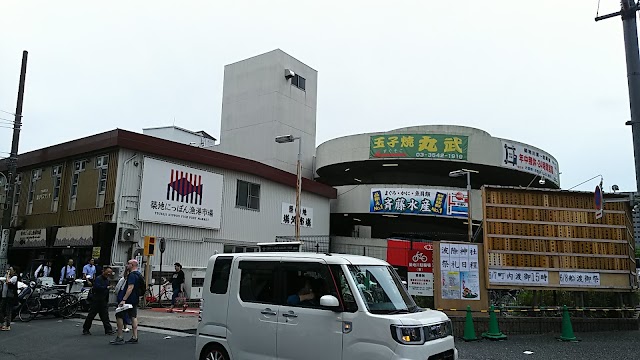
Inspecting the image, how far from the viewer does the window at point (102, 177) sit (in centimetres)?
2088

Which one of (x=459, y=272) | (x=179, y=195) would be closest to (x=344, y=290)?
(x=459, y=272)

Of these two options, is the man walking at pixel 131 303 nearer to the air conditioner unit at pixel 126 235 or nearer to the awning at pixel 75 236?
the air conditioner unit at pixel 126 235

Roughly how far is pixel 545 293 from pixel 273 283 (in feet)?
36.8

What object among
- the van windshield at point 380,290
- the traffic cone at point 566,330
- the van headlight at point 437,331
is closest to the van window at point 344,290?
the van windshield at point 380,290

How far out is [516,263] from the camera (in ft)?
44.7

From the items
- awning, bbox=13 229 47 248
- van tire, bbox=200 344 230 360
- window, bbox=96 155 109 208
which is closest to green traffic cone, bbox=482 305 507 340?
van tire, bbox=200 344 230 360

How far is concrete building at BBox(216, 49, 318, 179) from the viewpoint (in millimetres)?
35188

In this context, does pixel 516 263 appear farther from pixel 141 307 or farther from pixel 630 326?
pixel 141 307

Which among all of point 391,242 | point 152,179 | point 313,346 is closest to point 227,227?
point 152,179

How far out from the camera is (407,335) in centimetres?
602

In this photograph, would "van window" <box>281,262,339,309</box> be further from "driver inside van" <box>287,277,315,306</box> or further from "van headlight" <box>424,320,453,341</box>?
"van headlight" <box>424,320,453,341</box>

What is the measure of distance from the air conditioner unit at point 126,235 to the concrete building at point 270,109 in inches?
612

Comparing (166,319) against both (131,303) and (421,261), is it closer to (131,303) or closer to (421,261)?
(131,303)

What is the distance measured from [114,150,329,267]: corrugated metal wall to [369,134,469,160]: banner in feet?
19.7
